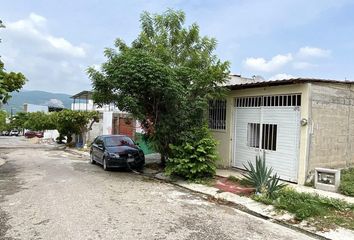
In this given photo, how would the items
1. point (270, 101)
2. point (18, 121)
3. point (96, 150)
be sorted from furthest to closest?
point (18, 121), point (96, 150), point (270, 101)

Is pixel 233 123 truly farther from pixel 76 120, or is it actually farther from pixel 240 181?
pixel 76 120

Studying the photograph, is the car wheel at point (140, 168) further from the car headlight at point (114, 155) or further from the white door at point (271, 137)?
the white door at point (271, 137)

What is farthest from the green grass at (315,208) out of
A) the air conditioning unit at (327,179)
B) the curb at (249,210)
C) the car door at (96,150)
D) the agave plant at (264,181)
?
the car door at (96,150)

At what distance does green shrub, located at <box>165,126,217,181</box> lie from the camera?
1288 centimetres

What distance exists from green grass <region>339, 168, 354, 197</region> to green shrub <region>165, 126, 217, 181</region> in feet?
14.1

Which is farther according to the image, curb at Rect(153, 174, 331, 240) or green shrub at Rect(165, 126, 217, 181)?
green shrub at Rect(165, 126, 217, 181)

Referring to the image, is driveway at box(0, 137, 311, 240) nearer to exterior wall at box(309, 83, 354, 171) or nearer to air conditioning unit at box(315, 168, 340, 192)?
air conditioning unit at box(315, 168, 340, 192)

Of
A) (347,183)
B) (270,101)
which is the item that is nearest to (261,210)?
(347,183)

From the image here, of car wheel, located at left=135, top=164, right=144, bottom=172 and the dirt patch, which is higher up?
the dirt patch

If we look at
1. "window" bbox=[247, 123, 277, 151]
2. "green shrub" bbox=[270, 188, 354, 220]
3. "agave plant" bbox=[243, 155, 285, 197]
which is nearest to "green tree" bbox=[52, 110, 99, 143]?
"window" bbox=[247, 123, 277, 151]

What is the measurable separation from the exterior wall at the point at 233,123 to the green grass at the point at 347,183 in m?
1.26

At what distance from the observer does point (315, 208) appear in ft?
27.9

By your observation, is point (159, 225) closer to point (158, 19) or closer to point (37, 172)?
point (37, 172)

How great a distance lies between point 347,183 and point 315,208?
125 inches
